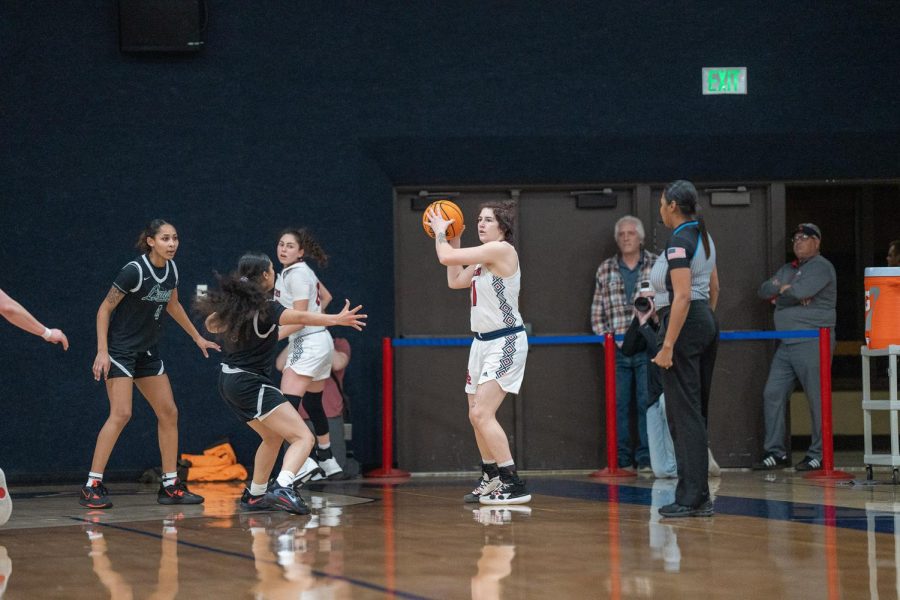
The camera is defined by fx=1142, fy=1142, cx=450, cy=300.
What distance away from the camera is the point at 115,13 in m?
9.87

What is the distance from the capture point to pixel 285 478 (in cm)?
664

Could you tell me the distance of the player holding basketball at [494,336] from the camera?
6.98 metres

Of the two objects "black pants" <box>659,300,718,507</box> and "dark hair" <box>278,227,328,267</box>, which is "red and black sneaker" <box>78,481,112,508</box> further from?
"black pants" <box>659,300,718,507</box>

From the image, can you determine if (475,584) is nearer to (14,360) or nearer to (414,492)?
(414,492)

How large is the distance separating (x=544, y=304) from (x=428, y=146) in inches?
69.9

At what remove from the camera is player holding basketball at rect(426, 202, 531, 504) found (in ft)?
22.9

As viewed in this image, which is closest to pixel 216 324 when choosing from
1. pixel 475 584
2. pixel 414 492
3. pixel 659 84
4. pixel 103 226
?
pixel 414 492

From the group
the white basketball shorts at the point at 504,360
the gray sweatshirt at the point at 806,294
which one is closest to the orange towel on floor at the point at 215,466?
the white basketball shorts at the point at 504,360

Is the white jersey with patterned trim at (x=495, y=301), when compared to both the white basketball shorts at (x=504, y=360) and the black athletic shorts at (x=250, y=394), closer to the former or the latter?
the white basketball shorts at (x=504, y=360)

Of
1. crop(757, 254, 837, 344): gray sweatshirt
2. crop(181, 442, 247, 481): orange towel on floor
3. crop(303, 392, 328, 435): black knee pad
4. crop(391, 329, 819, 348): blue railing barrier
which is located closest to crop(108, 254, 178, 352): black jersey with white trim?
crop(303, 392, 328, 435): black knee pad

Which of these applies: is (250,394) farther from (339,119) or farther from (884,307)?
(884,307)

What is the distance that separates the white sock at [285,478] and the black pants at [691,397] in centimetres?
221

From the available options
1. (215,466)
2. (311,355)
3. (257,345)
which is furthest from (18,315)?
(215,466)

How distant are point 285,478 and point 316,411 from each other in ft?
6.68
